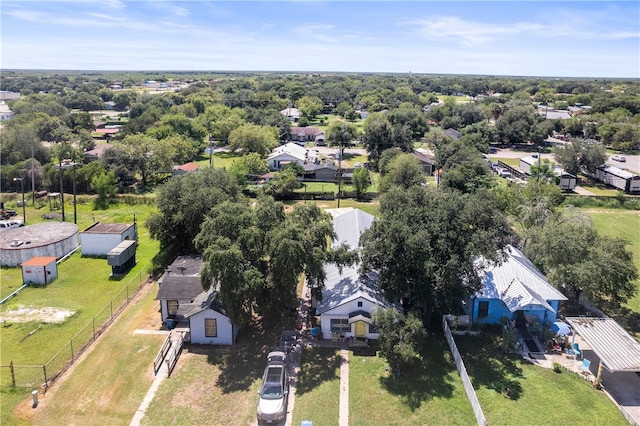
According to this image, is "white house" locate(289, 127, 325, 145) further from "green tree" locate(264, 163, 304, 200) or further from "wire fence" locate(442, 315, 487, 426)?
"wire fence" locate(442, 315, 487, 426)

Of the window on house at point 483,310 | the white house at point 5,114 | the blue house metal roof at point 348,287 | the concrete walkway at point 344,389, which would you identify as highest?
the white house at point 5,114

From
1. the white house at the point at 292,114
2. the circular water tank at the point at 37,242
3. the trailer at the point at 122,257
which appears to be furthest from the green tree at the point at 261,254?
the white house at the point at 292,114

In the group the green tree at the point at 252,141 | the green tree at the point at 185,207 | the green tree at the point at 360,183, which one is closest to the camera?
the green tree at the point at 185,207

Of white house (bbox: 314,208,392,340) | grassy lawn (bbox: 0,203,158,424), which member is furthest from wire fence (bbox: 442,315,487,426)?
grassy lawn (bbox: 0,203,158,424)

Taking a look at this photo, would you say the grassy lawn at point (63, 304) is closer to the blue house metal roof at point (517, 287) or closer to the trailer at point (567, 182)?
the blue house metal roof at point (517, 287)

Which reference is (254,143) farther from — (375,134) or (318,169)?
(375,134)
